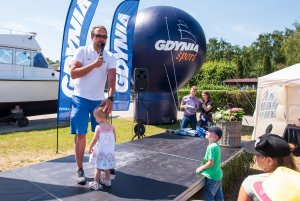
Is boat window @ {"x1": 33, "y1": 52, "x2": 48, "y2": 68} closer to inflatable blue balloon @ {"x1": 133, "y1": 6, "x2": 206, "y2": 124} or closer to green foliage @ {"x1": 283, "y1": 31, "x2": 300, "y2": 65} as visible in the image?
inflatable blue balloon @ {"x1": 133, "y1": 6, "x2": 206, "y2": 124}

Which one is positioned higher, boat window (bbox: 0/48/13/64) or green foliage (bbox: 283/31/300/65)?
green foliage (bbox: 283/31/300/65)

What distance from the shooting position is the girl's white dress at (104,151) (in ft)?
13.5

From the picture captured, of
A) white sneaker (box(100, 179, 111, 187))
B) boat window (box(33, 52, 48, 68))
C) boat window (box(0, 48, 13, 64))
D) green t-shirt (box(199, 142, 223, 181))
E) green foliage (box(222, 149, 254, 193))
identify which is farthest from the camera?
boat window (box(33, 52, 48, 68))

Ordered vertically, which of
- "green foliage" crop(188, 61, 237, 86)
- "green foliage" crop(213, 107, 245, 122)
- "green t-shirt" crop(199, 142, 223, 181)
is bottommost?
"green t-shirt" crop(199, 142, 223, 181)

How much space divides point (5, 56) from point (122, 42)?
5.91 meters

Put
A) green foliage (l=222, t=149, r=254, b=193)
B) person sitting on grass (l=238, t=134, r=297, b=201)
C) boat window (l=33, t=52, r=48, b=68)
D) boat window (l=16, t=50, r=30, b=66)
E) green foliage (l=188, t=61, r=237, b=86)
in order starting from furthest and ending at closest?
1. green foliage (l=188, t=61, r=237, b=86)
2. boat window (l=33, t=52, r=48, b=68)
3. boat window (l=16, t=50, r=30, b=66)
4. green foliage (l=222, t=149, r=254, b=193)
5. person sitting on grass (l=238, t=134, r=297, b=201)

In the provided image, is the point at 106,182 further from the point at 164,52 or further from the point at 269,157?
the point at 164,52

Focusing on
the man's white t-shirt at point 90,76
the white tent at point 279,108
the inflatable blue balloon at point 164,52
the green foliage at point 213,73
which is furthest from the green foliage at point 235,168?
the green foliage at point 213,73

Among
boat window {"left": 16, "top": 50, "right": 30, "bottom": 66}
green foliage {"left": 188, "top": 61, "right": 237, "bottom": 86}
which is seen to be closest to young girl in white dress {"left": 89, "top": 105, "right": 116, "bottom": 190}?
boat window {"left": 16, "top": 50, "right": 30, "bottom": 66}

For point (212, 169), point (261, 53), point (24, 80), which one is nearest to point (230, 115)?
point (212, 169)

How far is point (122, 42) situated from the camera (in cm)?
941

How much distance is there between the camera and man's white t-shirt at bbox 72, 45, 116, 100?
4.36m

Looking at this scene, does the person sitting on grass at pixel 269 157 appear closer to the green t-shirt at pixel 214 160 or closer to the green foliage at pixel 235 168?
the green t-shirt at pixel 214 160

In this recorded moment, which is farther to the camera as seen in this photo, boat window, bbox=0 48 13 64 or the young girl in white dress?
boat window, bbox=0 48 13 64
